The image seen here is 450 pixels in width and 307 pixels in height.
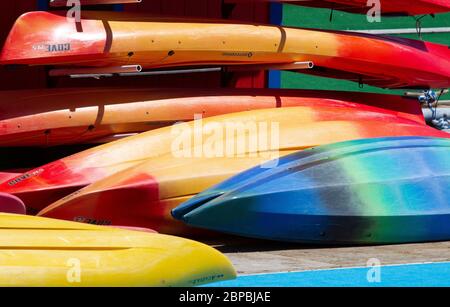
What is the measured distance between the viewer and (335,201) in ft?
21.2

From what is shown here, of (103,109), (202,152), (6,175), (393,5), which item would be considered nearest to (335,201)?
(202,152)

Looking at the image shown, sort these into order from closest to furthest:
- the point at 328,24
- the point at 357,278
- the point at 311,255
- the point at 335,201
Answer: the point at 357,278
the point at 311,255
the point at 335,201
the point at 328,24

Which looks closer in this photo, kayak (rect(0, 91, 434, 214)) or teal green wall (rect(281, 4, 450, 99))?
kayak (rect(0, 91, 434, 214))

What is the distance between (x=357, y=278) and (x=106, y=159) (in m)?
2.67

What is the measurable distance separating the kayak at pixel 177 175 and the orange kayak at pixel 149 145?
1 centimetres

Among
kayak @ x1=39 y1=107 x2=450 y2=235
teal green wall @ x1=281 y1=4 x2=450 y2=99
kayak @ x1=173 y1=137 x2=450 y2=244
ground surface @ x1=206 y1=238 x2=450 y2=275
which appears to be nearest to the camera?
ground surface @ x1=206 y1=238 x2=450 y2=275

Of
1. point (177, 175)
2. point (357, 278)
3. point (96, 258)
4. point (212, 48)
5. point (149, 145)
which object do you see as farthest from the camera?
point (212, 48)

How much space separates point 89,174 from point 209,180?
38.9 inches

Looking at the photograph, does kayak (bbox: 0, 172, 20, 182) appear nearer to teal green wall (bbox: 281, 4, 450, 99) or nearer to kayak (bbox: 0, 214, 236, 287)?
kayak (bbox: 0, 214, 236, 287)

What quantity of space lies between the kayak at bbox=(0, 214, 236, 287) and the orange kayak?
78.4 inches

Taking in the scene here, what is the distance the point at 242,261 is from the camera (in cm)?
600

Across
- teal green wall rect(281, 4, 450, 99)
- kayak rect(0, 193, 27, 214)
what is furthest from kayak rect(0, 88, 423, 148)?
teal green wall rect(281, 4, 450, 99)

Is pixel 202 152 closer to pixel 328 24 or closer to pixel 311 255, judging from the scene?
pixel 311 255

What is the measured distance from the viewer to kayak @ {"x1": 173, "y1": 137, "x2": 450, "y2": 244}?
21.0 ft
